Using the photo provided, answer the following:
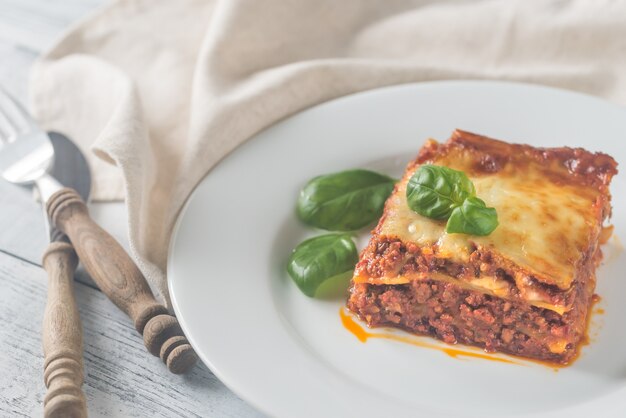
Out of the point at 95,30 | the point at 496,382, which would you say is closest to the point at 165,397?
the point at 496,382

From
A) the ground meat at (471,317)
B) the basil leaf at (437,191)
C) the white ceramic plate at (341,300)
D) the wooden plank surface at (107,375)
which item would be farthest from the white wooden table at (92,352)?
Result: the basil leaf at (437,191)

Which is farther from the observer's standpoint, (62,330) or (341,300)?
(341,300)

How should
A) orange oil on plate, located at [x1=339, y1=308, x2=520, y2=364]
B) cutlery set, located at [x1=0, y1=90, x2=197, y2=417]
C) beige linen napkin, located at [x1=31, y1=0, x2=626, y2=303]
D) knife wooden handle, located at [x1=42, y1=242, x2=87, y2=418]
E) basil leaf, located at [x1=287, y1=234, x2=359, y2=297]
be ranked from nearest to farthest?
knife wooden handle, located at [x1=42, y1=242, x2=87, y2=418], cutlery set, located at [x1=0, y1=90, x2=197, y2=417], orange oil on plate, located at [x1=339, y1=308, x2=520, y2=364], basil leaf, located at [x1=287, y1=234, x2=359, y2=297], beige linen napkin, located at [x1=31, y1=0, x2=626, y2=303]

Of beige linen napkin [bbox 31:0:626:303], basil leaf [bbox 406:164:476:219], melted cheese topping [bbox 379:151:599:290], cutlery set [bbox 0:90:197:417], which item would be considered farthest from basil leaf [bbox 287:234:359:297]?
beige linen napkin [bbox 31:0:626:303]

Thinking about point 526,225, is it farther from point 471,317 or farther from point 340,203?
point 340,203

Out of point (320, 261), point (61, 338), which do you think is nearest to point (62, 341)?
point (61, 338)

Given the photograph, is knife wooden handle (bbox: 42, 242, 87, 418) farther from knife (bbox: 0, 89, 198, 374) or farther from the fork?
knife (bbox: 0, 89, 198, 374)

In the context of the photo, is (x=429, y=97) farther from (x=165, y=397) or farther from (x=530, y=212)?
(x=165, y=397)
